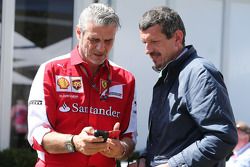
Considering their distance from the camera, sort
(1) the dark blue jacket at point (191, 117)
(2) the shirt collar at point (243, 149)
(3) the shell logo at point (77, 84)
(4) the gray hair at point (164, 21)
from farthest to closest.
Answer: (2) the shirt collar at point (243, 149) → (3) the shell logo at point (77, 84) → (4) the gray hair at point (164, 21) → (1) the dark blue jacket at point (191, 117)

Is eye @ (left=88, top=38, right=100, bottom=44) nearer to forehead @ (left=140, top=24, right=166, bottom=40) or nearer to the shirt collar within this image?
forehead @ (left=140, top=24, right=166, bottom=40)

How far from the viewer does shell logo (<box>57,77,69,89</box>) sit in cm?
285

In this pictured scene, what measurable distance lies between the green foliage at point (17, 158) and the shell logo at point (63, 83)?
3.57 meters

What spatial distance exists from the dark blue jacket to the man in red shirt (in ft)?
0.80

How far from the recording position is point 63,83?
286 centimetres

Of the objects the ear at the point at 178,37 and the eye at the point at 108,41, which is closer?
the ear at the point at 178,37

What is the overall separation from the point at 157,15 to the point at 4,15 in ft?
14.4

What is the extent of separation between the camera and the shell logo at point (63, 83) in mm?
2850

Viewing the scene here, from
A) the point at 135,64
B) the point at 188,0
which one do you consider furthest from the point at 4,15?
the point at 188,0

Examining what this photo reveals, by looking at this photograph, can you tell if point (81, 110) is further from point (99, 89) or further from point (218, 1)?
point (218, 1)

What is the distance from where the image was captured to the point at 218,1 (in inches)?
312

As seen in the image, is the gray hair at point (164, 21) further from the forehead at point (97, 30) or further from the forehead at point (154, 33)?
the forehead at point (97, 30)

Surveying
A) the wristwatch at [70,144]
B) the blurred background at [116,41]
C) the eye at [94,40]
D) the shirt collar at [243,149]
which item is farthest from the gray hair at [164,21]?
the blurred background at [116,41]

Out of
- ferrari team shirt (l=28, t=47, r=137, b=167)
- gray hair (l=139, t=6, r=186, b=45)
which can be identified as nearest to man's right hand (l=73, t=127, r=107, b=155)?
ferrari team shirt (l=28, t=47, r=137, b=167)
